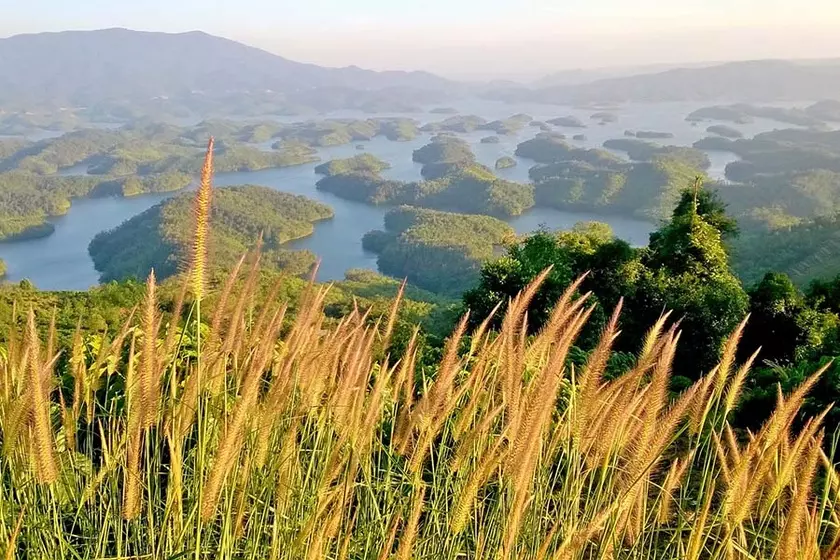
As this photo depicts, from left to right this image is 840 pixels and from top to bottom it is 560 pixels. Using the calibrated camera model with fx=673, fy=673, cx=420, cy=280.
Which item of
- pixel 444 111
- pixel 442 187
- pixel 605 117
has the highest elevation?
pixel 444 111

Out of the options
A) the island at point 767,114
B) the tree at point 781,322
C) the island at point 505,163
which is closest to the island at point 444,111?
the island at point 767,114

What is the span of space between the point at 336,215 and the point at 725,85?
412 ft

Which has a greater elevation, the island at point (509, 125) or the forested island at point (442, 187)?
the island at point (509, 125)

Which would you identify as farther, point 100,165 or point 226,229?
point 100,165

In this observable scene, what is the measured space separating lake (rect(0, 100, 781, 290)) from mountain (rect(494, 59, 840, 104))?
3147 centimetres

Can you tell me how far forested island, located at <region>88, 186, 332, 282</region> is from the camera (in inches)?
2090

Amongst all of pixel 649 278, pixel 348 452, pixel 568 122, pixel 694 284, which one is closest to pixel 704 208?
pixel 694 284

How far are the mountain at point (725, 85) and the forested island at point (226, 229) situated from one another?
377ft

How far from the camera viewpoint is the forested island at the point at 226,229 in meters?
53.1

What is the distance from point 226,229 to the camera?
198 ft

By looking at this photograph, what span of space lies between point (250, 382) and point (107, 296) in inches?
327

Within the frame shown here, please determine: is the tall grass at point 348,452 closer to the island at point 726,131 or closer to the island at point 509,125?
the island at point 726,131

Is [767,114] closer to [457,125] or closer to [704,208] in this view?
[457,125]

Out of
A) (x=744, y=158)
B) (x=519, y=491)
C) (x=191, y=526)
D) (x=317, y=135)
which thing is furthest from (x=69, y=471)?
(x=317, y=135)
